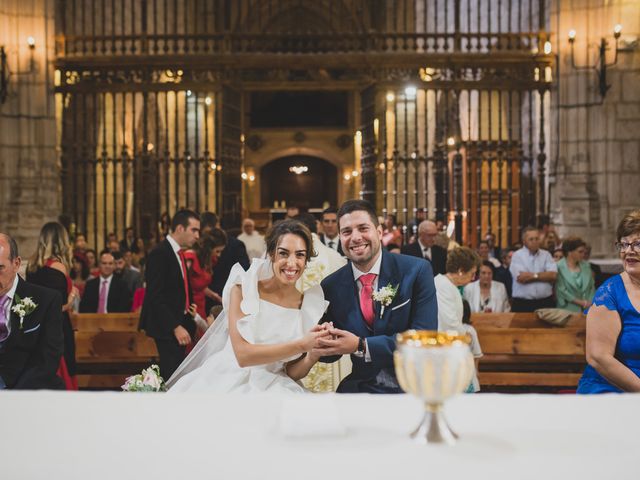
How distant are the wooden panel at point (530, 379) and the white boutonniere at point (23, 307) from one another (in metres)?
3.19

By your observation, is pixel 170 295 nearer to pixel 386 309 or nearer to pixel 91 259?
pixel 386 309

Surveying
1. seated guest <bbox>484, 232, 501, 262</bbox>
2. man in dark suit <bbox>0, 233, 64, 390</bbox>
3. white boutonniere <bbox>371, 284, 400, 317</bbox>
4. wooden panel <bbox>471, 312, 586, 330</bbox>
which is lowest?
wooden panel <bbox>471, 312, 586, 330</bbox>

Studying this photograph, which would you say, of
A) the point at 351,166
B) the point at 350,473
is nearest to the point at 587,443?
the point at 350,473

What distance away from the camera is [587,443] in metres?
1.51

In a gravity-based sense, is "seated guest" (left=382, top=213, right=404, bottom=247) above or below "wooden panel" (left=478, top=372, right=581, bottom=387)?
above

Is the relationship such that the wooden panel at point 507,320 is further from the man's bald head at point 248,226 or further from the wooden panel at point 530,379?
the man's bald head at point 248,226

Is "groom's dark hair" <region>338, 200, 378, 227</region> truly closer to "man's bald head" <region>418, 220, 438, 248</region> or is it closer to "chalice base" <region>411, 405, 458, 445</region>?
"chalice base" <region>411, 405, 458, 445</region>

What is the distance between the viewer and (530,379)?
18.7 ft

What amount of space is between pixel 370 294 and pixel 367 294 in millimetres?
13

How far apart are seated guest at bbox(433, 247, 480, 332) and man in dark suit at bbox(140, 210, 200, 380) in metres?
1.58

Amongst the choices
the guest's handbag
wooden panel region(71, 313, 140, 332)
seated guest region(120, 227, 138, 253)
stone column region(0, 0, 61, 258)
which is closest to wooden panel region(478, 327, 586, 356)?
the guest's handbag

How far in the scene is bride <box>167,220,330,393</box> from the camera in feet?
10.7

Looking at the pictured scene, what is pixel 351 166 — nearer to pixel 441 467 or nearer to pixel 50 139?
pixel 50 139

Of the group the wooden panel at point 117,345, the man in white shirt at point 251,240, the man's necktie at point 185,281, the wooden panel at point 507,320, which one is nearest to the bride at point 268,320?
the man's necktie at point 185,281
